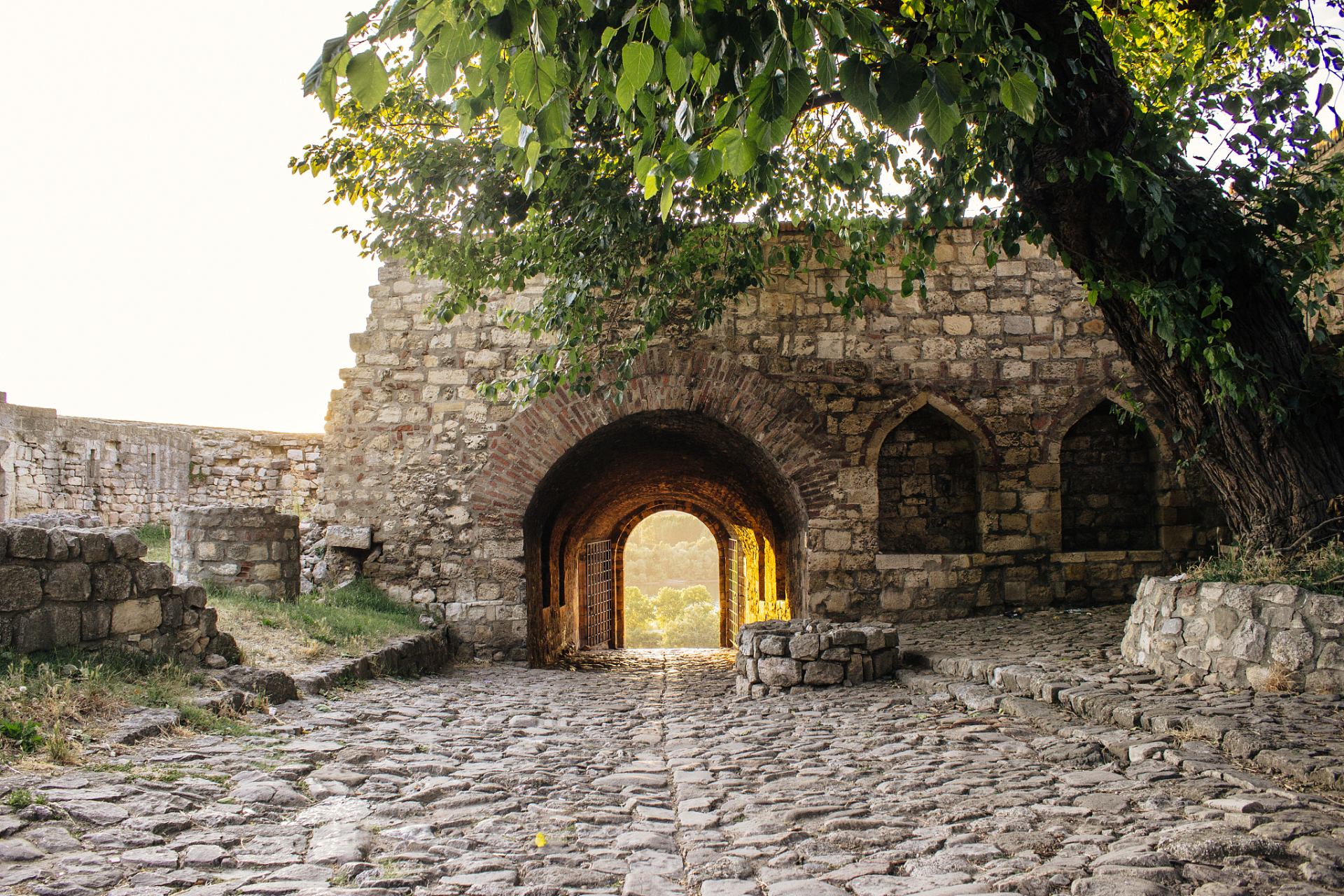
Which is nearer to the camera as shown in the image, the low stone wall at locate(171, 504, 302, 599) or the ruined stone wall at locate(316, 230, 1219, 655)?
the low stone wall at locate(171, 504, 302, 599)

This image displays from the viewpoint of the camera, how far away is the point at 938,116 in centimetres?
195

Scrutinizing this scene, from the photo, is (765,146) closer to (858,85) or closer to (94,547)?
(858,85)

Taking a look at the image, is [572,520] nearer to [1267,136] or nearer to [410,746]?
[410,746]

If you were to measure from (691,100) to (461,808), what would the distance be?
2916mm

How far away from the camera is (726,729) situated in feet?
17.2

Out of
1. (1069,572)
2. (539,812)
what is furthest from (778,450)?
(539,812)

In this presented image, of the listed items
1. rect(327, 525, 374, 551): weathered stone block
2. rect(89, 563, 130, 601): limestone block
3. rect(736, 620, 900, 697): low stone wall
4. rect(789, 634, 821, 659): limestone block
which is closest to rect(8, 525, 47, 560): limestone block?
rect(89, 563, 130, 601): limestone block

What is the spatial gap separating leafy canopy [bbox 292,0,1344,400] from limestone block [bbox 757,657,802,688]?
9.25 feet

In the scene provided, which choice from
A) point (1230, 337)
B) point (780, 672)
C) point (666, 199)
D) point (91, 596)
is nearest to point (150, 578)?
point (91, 596)

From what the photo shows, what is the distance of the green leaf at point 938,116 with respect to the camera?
194 cm

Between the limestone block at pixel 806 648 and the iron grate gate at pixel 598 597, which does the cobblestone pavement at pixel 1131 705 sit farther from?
the iron grate gate at pixel 598 597

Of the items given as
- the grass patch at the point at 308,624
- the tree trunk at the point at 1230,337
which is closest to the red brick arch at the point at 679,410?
the grass patch at the point at 308,624

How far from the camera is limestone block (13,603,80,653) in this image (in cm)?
401

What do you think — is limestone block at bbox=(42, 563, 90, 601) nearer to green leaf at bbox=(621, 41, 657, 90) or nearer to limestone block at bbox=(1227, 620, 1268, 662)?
green leaf at bbox=(621, 41, 657, 90)
